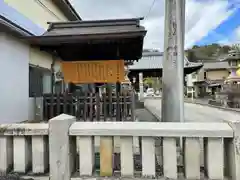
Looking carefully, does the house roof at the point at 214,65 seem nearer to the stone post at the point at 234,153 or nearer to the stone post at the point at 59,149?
the stone post at the point at 234,153

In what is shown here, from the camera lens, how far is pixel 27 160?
11.8 ft

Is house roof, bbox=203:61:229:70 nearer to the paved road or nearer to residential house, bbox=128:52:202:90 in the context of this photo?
residential house, bbox=128:52:202:90

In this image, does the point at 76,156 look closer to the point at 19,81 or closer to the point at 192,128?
the point at 192,128

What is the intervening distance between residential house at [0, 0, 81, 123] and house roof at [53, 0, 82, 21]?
229 cm

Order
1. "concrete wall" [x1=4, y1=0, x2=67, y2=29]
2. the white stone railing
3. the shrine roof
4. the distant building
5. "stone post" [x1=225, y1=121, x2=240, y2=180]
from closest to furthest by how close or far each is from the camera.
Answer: "stone post" [x1=225, y1=121, x2=240, y2=180], the white stone railing, the shrine roof, "concrete wall" [x1=4, y1=0, x2=67, y2=29], the distant building

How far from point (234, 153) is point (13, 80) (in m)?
6.46

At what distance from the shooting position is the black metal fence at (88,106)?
8.77 metres

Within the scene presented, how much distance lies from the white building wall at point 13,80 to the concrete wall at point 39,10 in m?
1.90

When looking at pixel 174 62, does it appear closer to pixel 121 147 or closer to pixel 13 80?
pixel 121 147

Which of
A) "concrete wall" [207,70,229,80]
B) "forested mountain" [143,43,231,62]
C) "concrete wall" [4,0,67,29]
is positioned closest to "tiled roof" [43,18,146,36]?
"concrete wall" [4,0,67,29]

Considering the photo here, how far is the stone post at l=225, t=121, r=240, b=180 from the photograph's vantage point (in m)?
3.15

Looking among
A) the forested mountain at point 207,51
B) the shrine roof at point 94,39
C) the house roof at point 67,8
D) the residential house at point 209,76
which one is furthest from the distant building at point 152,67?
the forested mountain at point 207,51

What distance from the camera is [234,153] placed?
10.5 feet

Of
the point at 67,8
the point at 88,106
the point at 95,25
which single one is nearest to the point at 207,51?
the point at 67,8
